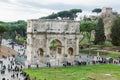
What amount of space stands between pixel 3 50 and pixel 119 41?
29.8 m

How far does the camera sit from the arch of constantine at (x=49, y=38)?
64.3 m

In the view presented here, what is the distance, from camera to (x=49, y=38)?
2576 inches

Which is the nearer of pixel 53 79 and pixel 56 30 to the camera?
pixel 53 79

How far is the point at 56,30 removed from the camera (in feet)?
218

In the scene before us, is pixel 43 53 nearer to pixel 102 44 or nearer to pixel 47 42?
pixel 47 42

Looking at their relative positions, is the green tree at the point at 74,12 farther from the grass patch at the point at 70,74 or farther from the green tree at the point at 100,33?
the grass patch at the point at 70,74

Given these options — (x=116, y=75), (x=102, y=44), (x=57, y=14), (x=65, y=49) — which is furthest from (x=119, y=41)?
(x=57, y=14)

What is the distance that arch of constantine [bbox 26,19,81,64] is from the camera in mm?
64312

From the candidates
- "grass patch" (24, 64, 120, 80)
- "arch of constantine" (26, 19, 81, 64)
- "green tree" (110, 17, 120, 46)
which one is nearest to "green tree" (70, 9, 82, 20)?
"green tree" (110, 17, 120, 46)

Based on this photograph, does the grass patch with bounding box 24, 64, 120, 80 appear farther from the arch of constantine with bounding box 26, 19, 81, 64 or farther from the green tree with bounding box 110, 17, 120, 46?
the green tree with bounding box 110, 17, 120, 46

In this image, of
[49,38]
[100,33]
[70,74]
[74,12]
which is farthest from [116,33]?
[74,12]

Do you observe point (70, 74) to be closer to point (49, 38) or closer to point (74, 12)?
point (49, 38)

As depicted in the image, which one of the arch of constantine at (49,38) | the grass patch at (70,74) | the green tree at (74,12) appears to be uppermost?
the green tree at (74,12)

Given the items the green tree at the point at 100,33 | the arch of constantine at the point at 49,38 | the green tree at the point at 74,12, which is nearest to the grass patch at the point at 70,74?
the arch of constantine at the point at 49,38
